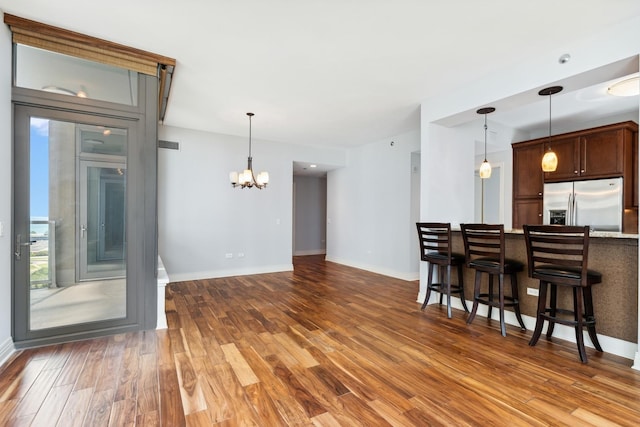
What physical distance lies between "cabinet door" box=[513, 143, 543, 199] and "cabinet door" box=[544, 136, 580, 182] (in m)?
0.19

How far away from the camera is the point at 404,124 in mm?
5262

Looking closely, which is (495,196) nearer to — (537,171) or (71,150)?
(537,171)

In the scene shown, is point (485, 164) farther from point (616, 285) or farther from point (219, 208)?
point (219, 208)

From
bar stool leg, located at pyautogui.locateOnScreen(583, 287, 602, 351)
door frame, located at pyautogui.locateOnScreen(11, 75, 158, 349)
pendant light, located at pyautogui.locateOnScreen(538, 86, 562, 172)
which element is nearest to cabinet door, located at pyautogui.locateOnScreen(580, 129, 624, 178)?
pendant light, located at pyautogui.locateOnScreen(538, 86, 562, 172)

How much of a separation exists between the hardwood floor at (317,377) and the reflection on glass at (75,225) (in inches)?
14.3

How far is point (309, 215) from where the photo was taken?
912 cm

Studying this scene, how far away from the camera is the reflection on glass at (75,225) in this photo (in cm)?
275

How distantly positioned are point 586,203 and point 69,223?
6.79 meters

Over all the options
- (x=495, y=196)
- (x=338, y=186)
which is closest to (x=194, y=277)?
(x=338, y=186)

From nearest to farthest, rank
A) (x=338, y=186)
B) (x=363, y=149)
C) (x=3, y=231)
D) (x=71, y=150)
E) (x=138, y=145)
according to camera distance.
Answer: (x=3, y=231) < (x=71, y=150) < (x=138, y=145) < (x=363, y=149) < (x=338, y=186)

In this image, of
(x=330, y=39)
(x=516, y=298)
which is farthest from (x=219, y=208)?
(x=516, y=298)

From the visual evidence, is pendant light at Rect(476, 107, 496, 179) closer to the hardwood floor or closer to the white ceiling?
the white ceiling

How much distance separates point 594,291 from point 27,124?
5.36 m

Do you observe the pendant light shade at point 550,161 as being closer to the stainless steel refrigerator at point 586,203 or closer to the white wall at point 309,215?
the stainless steel refrigerator at point 586,203
